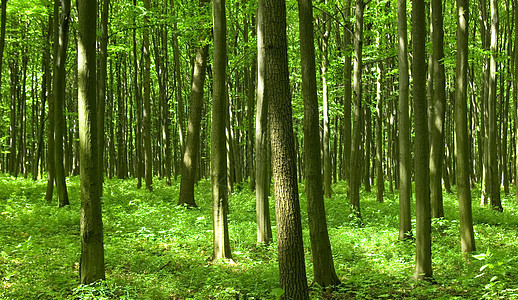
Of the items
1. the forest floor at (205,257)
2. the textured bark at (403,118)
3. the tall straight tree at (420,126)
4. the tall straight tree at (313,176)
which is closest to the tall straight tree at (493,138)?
the forest floor at (205,257)

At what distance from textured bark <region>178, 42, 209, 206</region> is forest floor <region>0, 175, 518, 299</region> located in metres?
0.76

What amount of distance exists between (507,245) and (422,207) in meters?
4.73

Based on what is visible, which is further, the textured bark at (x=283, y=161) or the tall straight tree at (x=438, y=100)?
the tall straight tree at (x=438, y=100)

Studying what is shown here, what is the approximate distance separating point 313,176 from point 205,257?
147 inches

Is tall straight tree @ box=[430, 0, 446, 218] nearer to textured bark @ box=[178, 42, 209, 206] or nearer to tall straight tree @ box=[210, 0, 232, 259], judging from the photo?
tall straight tree @ box=[210, 0, 232, 259]

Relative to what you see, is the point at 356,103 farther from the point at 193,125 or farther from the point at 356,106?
the point at 193,125

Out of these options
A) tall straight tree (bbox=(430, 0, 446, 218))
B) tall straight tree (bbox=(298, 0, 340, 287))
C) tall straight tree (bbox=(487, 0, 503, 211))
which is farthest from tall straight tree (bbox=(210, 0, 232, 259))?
tall straight tree (bbox=(487, 0, 503, 211))

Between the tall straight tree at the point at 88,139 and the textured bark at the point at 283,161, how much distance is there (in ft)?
9.24

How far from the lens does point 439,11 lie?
9.51 meters

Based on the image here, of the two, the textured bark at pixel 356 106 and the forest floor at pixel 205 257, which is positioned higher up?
the textured bark at pixel 356 106

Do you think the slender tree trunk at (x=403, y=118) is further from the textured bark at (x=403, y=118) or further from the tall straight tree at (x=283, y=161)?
the tall straight tree at (x=283, y=161)

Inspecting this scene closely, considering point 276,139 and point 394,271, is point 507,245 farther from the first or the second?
point 276,139

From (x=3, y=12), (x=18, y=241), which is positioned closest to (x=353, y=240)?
(x=18, y=241)

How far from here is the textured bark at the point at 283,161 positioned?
5.37m
